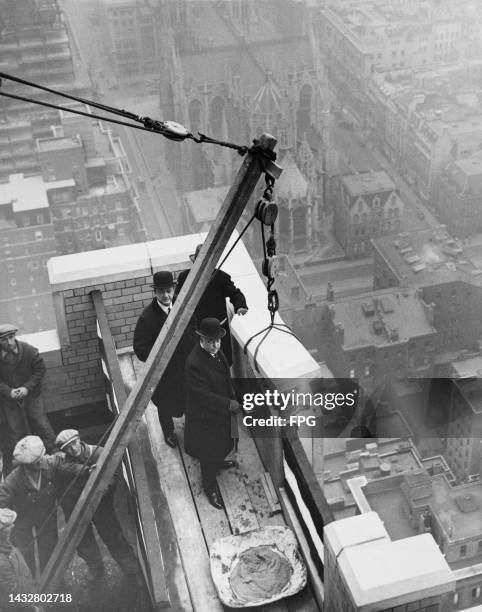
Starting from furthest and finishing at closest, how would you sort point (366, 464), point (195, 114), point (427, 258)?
1. point (195, 114)
2. point (427, 258)
3. point (366, 464)

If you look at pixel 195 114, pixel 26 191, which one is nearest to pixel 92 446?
pixel 26 191

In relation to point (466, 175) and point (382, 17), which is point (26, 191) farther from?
point (382, 17)

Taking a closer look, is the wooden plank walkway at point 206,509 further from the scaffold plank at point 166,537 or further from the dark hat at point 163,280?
the dark hat at point 163,280

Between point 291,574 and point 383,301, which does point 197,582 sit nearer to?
point 291,574

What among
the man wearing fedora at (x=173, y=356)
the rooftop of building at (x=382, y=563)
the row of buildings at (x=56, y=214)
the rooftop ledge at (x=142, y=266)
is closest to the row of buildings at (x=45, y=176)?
the row of buildings at (x=56, y=214)

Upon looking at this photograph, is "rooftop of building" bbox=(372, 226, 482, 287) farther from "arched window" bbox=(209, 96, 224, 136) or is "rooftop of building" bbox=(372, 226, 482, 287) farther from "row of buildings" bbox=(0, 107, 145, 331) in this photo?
"arched window" bbox=(209, 96, 224, 136)

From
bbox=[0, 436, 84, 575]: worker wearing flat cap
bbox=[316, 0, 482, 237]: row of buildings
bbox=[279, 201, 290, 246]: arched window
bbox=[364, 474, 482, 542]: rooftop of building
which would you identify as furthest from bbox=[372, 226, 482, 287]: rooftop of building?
bbox=[0, 436, 84, 575]: worker wearing flat cap
